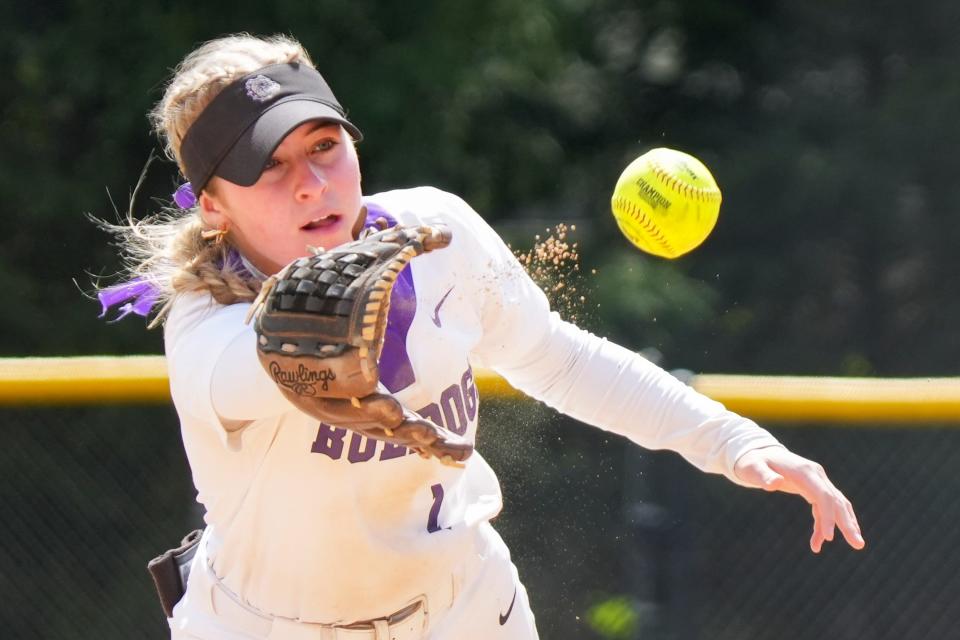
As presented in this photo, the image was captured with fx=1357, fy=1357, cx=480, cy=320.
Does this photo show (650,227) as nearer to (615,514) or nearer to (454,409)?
(615,514)

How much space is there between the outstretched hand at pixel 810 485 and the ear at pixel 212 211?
101 centimetres

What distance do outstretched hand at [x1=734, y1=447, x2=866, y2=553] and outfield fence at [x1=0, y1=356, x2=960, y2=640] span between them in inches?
38.3

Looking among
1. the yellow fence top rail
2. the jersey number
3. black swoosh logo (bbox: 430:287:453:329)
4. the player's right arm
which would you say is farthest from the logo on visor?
the yellow fence top rail

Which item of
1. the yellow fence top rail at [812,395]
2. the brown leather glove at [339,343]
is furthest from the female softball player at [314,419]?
the yellow fence top rail at [812,395]

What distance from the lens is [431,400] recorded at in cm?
231

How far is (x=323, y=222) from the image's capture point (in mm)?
2225

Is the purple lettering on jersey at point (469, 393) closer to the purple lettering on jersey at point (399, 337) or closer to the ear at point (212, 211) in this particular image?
the purple lettering on jersey at point (399, 337)

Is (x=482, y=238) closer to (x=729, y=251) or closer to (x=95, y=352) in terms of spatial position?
(x=95, y=352)

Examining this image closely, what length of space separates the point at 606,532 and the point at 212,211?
166cm

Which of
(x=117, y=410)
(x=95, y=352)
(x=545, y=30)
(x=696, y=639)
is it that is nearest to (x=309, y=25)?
(x=545, y=30)

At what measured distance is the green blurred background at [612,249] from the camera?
136 inches

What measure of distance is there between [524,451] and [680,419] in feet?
3.27

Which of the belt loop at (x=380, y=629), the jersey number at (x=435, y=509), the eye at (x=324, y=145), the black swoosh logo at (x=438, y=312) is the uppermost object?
the eye at (x=324, y=145)

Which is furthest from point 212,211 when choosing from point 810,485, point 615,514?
point 615,514
